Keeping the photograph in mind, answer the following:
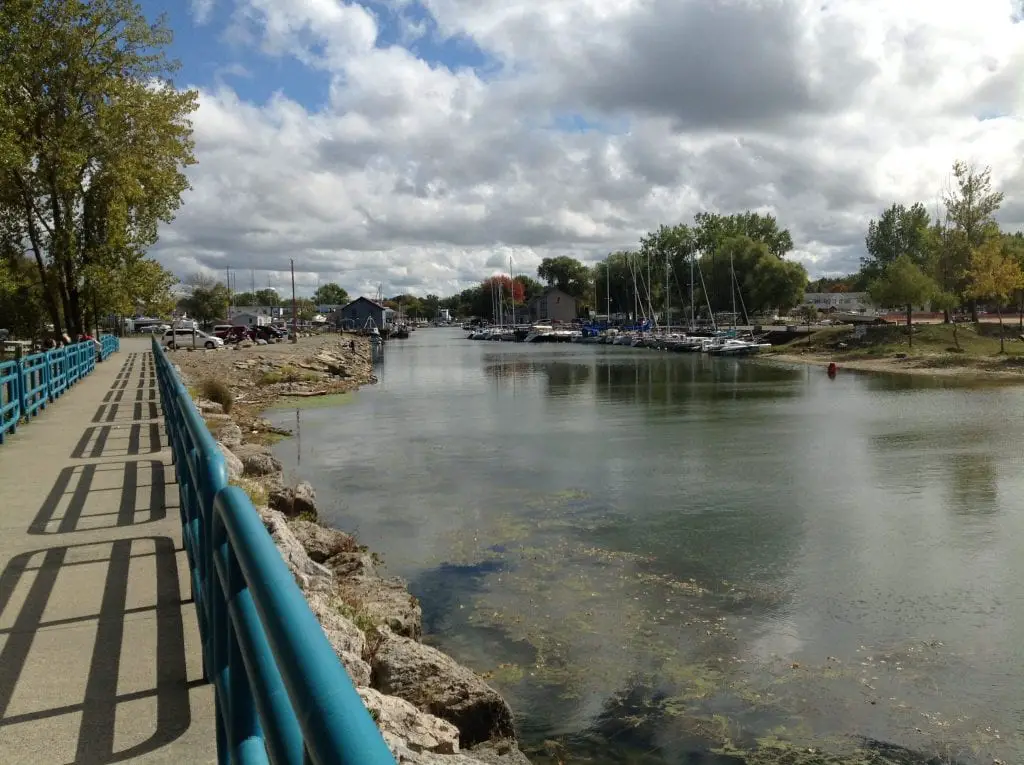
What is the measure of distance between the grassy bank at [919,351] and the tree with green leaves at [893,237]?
Answer: 34757 mm

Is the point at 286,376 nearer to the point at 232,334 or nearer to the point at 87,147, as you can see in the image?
the point at 87,147

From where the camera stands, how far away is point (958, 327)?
7319 cm

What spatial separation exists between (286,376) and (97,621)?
4029 cm

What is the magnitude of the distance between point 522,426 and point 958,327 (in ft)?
185

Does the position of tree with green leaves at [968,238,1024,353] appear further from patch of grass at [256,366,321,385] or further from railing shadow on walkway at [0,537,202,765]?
railing shadow on walkway at [0,537,202,765]

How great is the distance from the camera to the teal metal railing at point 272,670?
1.50m

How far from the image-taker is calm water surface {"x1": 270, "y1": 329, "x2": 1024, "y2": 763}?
8.79 m

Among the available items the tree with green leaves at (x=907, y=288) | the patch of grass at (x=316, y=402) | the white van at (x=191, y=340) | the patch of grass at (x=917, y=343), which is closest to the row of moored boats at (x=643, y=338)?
the patch of grass at (x=917, y=343)

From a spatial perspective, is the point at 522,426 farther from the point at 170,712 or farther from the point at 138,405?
the point at 170,712

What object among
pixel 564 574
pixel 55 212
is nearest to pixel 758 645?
pixel 564 574

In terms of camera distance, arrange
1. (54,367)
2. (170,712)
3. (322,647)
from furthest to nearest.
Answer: (54,367) → (170,712) → (322,647)

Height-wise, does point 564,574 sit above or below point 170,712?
below

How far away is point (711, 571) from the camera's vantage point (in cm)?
1330

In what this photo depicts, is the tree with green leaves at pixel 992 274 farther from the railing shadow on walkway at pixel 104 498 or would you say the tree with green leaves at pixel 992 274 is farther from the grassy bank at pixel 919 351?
the railing shadow on walkway at pixel 104 498
